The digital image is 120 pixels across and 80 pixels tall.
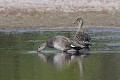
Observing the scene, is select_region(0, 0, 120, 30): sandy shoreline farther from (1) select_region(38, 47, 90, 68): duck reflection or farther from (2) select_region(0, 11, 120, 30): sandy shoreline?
(1) select_region(38, 47, 90, 68): duck reflection

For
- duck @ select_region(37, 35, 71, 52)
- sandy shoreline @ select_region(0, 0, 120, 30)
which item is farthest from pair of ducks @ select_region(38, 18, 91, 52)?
sandy shoreline @ select_region(0, 0, 120, 30)

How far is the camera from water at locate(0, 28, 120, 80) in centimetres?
1505

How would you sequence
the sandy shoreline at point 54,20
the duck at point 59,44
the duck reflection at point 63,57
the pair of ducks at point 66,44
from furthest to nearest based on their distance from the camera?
the sandy shoreline at point 54,20 < the duck at point 59,44 < the pair of ducks at point 66,44 < the duck reflection at point 63,57

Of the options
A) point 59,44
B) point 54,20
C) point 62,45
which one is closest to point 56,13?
point 54,20

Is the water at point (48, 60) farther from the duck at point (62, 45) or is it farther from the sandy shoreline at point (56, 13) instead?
the sandy shoreline at point (56, 13)

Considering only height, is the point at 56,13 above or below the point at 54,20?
above

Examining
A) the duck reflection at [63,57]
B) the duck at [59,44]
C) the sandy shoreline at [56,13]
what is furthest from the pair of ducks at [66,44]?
the sandy shoreline at [56,13]

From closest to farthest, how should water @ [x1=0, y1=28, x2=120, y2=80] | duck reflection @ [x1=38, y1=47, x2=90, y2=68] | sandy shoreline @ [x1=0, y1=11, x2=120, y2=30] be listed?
water @ [x1=0, y1=28, x2=120, y2=80], duck reflection @ [x1=38, y1=47, x2=90, y2=68], sandy shoreline @ [x1=0, y1=11, x2=120, y2=30]

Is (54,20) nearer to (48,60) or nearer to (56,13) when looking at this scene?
(56,13)

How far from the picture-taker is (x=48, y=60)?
704 inches

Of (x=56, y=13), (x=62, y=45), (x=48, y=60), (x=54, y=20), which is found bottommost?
(x=48, y=60)

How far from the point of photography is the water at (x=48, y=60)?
15047 mm

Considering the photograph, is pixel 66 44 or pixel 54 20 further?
pixel 54 20

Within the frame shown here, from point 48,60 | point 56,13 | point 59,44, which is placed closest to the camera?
point 48,60
